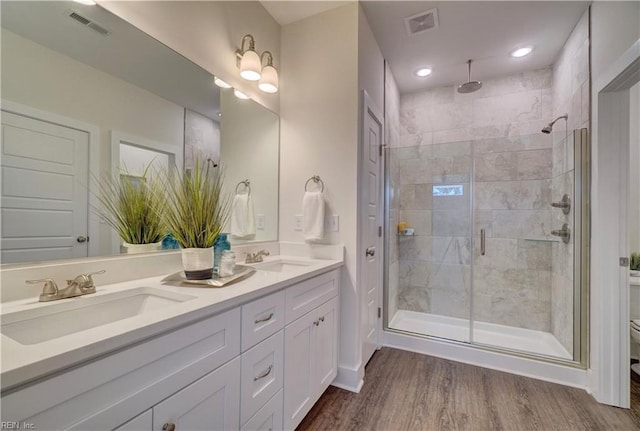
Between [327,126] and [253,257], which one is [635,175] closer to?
[327,126]

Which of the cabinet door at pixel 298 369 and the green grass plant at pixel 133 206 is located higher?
the green grass plant at pixel 133 206

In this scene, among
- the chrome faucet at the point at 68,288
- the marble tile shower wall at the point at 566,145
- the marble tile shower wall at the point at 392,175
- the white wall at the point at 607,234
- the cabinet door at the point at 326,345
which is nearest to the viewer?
the chrome faucet at the point at 68,288

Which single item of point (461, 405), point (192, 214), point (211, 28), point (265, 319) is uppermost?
point (211, 28)

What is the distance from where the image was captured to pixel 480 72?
279 centimetres

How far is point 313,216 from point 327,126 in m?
0.65

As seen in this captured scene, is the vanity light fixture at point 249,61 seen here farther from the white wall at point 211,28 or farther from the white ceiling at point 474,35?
the white ceiling at point 474,35

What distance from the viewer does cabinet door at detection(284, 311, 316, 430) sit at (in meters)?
1.28

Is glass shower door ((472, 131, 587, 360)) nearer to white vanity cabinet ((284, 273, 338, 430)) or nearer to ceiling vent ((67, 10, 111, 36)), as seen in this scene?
white vanity cabinet ((284, 273, 338, 430))

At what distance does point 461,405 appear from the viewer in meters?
1.69

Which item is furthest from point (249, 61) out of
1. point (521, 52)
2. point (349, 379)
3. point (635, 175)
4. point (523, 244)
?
point (635, 175)

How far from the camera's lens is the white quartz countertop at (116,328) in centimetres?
52

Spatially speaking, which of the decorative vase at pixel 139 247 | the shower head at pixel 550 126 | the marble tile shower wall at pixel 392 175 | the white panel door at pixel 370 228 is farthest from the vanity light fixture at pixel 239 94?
the shower head at pixel 550 126

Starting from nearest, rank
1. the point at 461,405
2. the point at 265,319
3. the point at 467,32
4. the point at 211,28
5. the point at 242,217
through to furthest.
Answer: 1. the point at 265,319
2. the point at 211,28
3. the point at 461,405
4. the point at 242,217
5. the point at 467,32

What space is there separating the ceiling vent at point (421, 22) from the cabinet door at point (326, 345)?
83.9 inches
